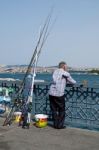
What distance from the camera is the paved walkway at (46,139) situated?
7238 millimetres

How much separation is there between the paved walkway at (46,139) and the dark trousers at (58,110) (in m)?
0.19

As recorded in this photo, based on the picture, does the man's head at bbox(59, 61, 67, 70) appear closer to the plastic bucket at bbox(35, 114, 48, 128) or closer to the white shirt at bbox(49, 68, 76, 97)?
the white shirt at bbox(49, 68, 76, 97)

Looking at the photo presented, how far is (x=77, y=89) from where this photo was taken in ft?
30.8

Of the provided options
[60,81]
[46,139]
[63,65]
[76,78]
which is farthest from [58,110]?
[76,78]

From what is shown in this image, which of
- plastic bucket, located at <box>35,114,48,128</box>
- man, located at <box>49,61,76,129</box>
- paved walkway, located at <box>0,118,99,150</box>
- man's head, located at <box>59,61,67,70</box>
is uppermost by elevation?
man's head, located at <box>59,61,67,70</box>

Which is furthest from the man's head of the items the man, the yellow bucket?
the yellow bucket

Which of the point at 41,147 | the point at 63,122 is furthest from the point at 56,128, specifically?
the point at 41,147

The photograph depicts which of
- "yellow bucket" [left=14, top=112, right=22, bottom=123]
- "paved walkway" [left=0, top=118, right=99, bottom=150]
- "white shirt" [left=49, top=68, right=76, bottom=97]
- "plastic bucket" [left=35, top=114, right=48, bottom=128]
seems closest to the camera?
"paved walkway" [left=0, top=118, right=99, bottom=150]

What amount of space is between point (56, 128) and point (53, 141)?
1.28m

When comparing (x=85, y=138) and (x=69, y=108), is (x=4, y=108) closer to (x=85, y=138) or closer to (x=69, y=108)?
(x=69, y=108)

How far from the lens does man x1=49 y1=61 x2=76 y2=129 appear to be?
8.94m

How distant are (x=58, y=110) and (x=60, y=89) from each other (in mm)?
524

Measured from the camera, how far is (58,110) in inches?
359

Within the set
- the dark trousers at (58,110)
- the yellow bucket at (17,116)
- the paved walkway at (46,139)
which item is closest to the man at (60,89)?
the dark trousers at (58,110)
